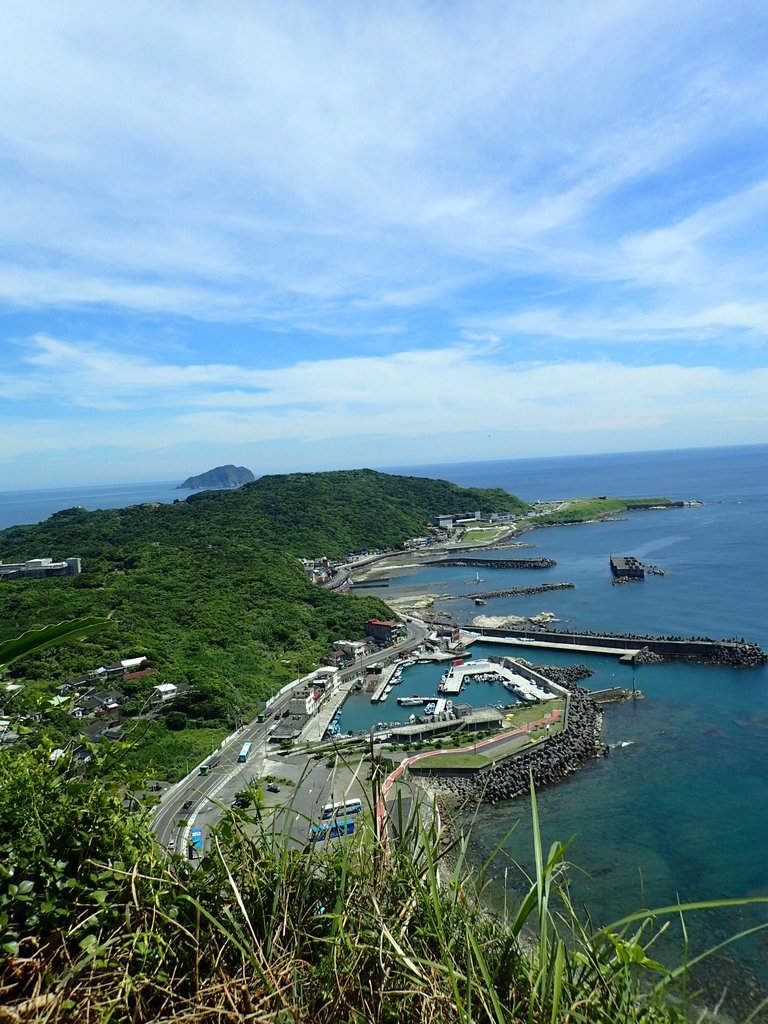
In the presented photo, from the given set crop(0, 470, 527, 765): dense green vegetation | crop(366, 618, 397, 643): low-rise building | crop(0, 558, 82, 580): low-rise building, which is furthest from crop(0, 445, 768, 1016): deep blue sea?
crop(0, 558, 82, 580): low-rise building

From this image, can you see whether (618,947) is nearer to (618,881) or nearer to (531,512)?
(618,881)

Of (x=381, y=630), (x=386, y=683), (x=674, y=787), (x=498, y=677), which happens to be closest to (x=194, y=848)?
(x=674, y=787)

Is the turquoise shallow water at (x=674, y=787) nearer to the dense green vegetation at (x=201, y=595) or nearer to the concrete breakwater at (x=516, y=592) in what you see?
the concrete breakwater at (x=516, y=592)

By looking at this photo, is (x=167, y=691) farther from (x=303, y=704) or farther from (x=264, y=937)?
(x=264, y=937)

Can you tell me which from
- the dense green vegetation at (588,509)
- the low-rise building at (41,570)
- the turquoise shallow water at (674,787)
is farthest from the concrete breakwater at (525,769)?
the dense green vegetation at (588,509)

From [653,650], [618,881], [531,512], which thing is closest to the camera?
[618,881]

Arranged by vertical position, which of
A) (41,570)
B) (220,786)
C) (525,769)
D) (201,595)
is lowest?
(525,769)

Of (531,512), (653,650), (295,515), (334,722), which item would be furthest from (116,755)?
(531,512)
